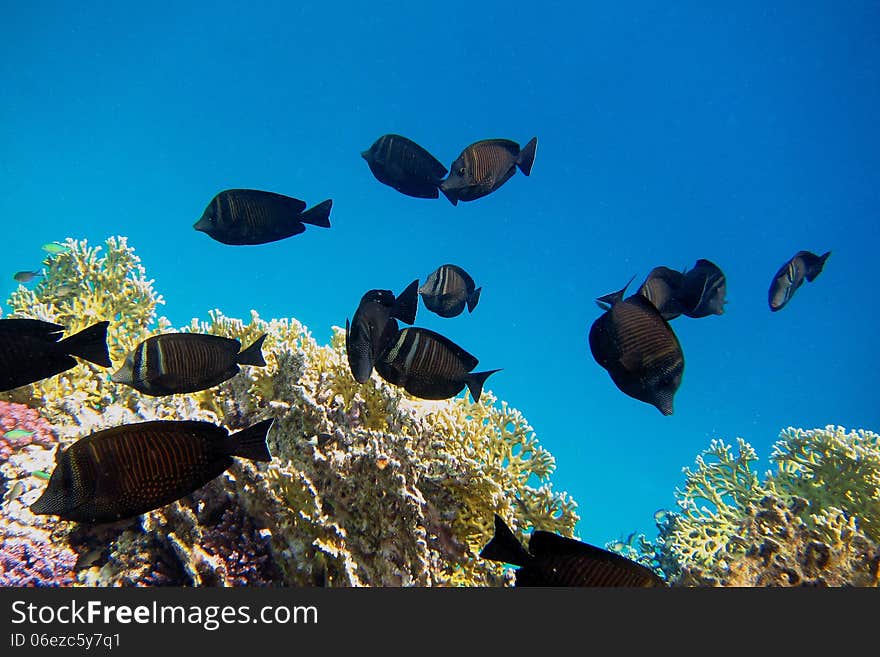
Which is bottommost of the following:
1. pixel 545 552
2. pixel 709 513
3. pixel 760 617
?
pixel 760 617

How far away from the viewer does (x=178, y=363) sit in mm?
2463

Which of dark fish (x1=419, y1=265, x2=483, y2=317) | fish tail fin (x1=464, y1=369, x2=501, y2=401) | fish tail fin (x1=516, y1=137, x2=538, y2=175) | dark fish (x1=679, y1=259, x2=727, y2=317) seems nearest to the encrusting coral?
dark fish (x1=419, y1=265, x2=483, y2=317)

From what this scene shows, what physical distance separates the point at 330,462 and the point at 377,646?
1.19m

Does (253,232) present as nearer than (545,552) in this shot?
No

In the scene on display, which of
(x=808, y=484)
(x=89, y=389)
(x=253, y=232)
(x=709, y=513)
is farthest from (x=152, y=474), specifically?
(x=808, y=484)

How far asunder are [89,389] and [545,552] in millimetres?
4969

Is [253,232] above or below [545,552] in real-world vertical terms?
above

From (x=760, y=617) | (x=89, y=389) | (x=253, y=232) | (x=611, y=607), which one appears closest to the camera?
(x=611, y=607)

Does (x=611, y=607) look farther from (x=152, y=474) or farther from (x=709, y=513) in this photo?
(x=709, y=513)

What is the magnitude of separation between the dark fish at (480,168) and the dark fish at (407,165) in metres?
0.16

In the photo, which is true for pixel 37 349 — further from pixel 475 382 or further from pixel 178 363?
pixel 475 382

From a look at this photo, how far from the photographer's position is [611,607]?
2266 millimetres

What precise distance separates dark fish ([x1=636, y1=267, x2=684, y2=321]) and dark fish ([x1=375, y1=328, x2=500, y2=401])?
1.39 metres

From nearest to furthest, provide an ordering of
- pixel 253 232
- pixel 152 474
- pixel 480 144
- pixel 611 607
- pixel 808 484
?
pixel 152 474
pixel 611 607
pixel 253 232
pixel 480 144
pixel 808 484
